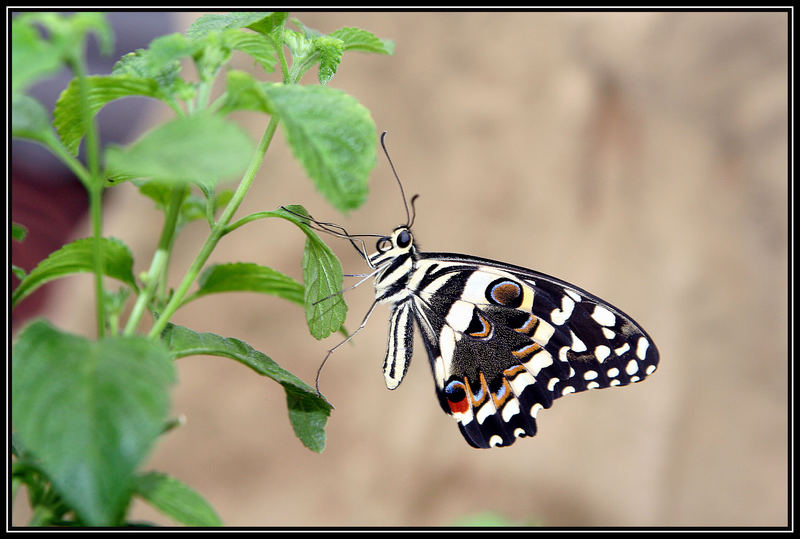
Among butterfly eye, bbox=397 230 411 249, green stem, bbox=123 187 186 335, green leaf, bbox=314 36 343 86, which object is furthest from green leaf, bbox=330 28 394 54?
butterfly eye, bbox=397 230 411 249

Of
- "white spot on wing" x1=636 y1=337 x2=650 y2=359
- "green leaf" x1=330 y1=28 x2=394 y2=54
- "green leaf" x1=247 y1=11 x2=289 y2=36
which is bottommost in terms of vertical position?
"white spot on wing" x1=636 y1=337 x2=650 y2=359

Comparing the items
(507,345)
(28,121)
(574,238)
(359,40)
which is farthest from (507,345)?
(574,238)

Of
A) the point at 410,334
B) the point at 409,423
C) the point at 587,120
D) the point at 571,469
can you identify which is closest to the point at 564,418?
the point at 571,469

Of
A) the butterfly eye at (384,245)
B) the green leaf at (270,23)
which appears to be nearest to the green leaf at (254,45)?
the green leaf at (270,23)

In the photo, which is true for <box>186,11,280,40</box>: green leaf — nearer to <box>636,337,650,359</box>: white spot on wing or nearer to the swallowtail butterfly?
the swallowtail butterfly

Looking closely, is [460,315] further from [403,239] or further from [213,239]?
[213,239]

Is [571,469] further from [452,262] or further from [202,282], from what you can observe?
[202,282]
